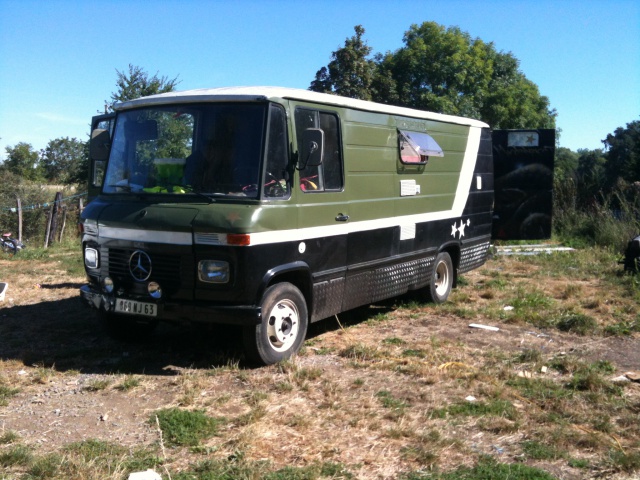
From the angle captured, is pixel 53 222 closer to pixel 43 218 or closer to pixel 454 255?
pixel 43 218

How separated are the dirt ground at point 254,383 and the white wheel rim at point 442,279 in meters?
0.87

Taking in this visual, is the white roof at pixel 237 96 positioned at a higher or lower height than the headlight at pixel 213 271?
higher

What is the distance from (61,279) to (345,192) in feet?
20.1

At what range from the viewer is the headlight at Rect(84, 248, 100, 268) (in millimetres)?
6383

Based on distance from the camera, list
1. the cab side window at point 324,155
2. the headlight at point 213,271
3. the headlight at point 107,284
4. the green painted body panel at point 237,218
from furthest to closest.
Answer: the cab side window at point 324,155, the headlight at point 107,284, the headlight at point 213,271, the green painted body panel at point 237,218

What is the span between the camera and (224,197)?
585cm

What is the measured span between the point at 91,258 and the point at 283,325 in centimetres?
202

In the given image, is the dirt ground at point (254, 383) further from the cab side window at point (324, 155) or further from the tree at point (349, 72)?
the tree at point (349, 72)

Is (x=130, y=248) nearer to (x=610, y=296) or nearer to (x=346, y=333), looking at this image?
(x=346, y=333)

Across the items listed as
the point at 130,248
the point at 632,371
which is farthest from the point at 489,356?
the point at 130,248

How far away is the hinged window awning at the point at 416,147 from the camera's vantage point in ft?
26.6

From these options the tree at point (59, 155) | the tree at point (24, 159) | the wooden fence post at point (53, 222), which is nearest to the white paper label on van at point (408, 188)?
the wooden fence post at point (53, 222)

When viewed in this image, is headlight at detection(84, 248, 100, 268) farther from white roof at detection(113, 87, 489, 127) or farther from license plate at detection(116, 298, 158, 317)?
white roof at detection(113, 87, 489, 127)

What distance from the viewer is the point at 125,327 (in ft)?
22.9
